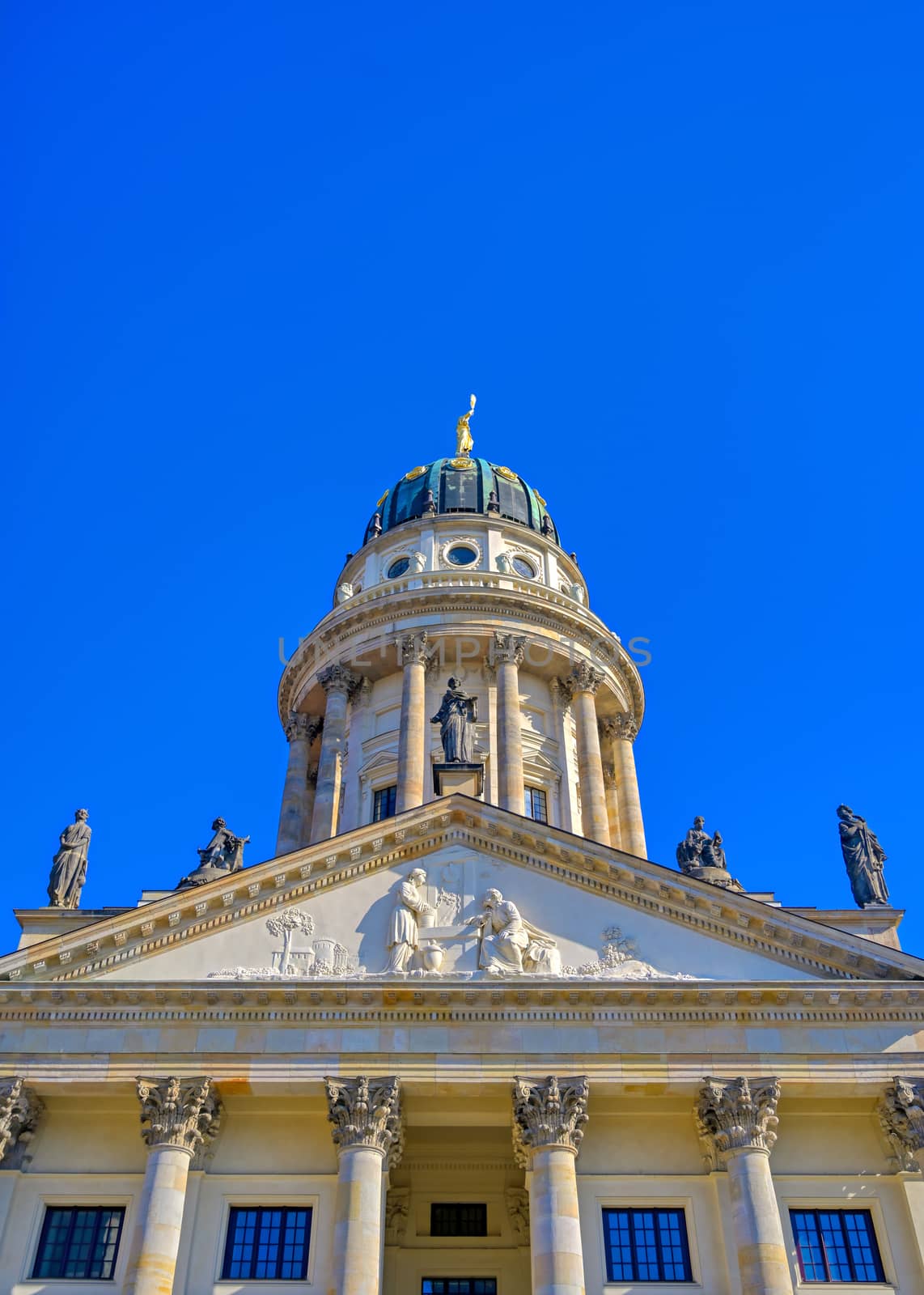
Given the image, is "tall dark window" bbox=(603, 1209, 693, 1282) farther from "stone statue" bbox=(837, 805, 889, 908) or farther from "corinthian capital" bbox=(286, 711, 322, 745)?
Result: "corinthian capital" bbox=(286, 711, 322, 745)

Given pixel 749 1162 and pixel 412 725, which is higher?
pixel 412 725

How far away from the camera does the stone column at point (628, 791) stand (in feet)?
142

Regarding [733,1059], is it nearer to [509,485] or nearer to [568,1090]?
[568,1090]

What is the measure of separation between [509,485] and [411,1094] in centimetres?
3335

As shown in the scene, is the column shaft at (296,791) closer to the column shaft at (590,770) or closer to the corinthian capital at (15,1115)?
the column shaft at (590,770)

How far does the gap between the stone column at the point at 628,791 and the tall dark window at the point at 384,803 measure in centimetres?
817

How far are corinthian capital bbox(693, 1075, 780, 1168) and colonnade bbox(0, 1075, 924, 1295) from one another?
0.8 inches

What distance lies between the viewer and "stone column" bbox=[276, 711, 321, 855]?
4297cm

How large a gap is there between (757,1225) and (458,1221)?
24.7ft

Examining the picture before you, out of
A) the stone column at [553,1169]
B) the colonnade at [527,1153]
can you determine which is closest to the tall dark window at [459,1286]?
the colonnade at [527,1153]

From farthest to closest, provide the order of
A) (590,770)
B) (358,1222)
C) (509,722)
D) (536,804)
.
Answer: (590,770), (536,804), (509,722), (358,1222)

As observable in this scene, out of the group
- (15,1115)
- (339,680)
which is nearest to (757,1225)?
(15,1115)

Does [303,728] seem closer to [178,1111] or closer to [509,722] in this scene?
[509,722]

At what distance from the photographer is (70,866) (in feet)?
101
